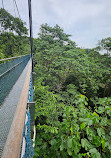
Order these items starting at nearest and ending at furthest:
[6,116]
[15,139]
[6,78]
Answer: [15,139], [6,116], [6,78]


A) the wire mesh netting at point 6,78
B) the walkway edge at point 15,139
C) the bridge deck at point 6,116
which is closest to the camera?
the walkway edge at point 15,139

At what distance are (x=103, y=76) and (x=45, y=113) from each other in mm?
4362

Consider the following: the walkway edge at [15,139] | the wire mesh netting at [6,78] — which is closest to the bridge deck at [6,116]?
the walkway edge at [15,139]

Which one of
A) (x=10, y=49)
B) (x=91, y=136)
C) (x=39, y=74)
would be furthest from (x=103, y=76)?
(x=10, y=49)

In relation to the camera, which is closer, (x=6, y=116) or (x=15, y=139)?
(x=15, y=139)

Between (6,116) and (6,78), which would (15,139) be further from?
(6,78)

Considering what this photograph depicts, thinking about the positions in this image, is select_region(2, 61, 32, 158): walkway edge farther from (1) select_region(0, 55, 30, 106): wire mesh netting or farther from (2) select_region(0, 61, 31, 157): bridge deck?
(1) select_region(0, 55, 30, 106): wire mesh netting

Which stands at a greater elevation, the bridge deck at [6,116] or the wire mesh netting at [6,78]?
the wire mesh netting at [6,78]

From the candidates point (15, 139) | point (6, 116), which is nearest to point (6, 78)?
point (6, 116)

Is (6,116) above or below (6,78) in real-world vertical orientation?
below

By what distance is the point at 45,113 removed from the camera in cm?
251

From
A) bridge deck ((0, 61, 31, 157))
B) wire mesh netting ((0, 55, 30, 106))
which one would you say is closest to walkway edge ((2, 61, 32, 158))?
bridge deck ((0, 61, 31, 157))

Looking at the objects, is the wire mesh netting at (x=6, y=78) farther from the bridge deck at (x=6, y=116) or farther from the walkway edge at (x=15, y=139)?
the walkway edge at (x=15, y=139)

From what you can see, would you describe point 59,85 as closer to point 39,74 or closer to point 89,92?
point 39,74
